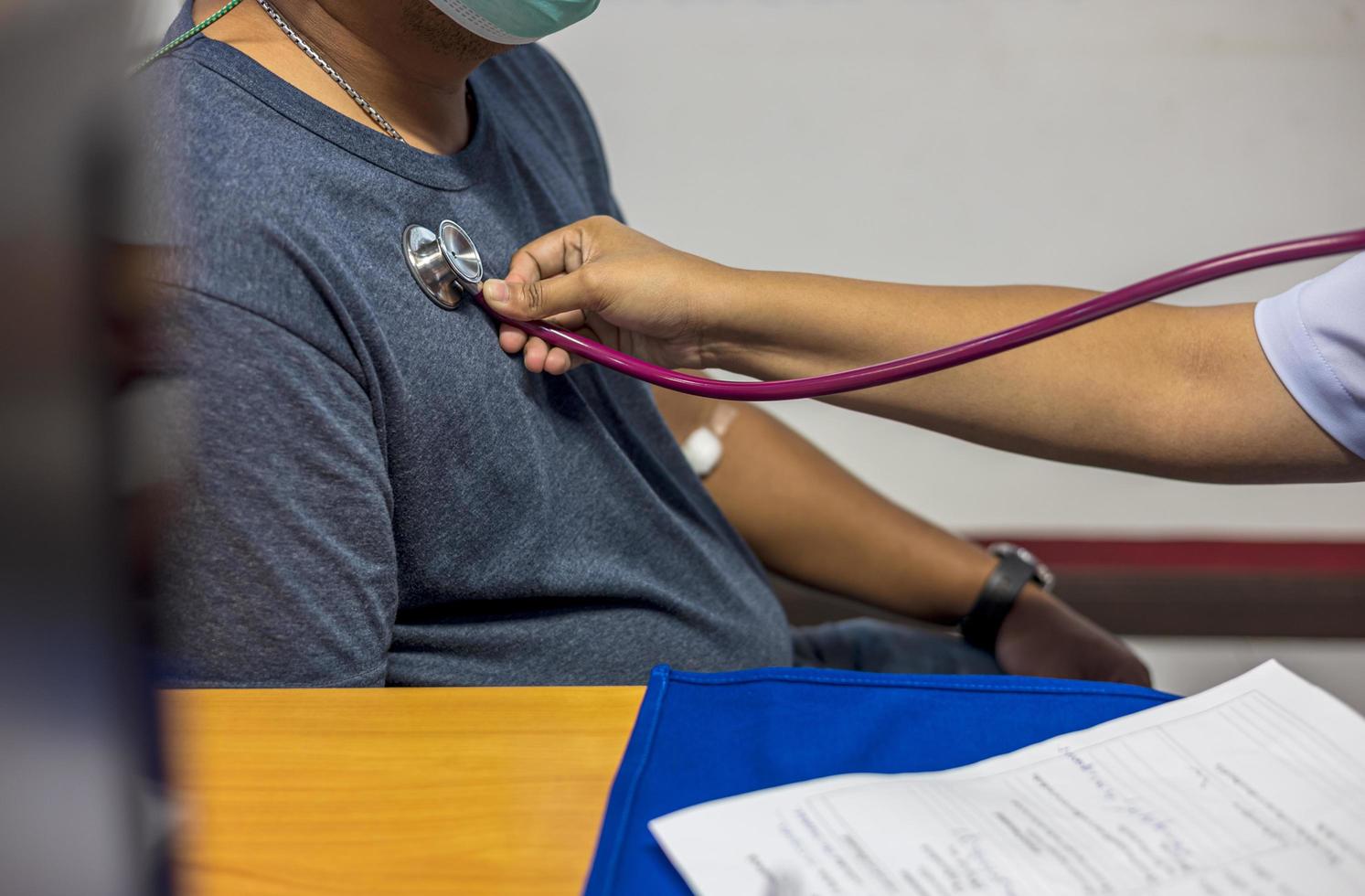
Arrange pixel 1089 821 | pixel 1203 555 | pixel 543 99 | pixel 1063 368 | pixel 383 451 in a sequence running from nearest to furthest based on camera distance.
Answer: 1. pixel 1089 821
2. pixel 383 451
3. pixel 1063 368
4. pixel 543 99
5. pixel 1203 555

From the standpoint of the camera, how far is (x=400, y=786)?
56 cm

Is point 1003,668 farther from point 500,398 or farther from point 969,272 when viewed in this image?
point 969,272

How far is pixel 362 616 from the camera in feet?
2.23

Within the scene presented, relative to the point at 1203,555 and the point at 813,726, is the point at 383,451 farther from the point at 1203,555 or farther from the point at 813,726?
the point at 1203,555

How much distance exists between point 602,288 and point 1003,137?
1230mm

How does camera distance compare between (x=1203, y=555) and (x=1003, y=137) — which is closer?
(x=1203, y=555)

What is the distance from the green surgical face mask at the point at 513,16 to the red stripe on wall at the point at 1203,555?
1.11 meters

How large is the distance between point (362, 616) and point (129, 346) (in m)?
0.44

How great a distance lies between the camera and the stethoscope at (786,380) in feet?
1.97

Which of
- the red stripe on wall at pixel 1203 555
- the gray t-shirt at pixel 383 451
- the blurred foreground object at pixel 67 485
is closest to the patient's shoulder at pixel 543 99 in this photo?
the gray t-shirt at pixel 383 451

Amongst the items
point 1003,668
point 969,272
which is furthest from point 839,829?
point 969,272

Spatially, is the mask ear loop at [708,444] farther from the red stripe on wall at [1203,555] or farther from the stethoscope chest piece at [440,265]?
the red stripe on wall at [1203,555]

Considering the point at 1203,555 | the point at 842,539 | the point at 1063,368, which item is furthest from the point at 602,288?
the point at 1203,555

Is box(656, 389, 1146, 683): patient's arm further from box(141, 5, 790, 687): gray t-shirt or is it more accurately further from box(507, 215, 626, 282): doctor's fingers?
box(507, 215, 626, 282): doctor's fingers
